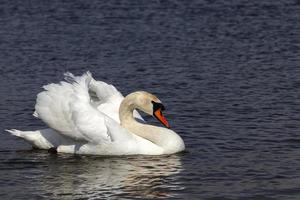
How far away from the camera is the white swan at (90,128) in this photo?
14.3 meters

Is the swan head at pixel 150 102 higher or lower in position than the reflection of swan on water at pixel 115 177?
higher

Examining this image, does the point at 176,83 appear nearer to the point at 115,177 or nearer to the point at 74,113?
the point at 74,113

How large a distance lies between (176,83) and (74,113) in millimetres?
5640

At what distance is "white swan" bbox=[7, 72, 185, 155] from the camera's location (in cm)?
1428

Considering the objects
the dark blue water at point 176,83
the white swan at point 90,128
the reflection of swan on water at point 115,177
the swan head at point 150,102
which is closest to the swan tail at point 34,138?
the white swan at point 90,128

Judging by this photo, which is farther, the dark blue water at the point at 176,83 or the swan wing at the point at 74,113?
the swan wing at the point at 74,113

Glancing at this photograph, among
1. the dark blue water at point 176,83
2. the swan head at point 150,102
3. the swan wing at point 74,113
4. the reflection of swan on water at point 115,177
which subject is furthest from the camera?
the swan head at point 150,102

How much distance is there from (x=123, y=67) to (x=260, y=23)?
8.42 m

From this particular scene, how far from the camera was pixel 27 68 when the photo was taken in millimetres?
21531

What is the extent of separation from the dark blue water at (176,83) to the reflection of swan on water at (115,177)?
0.01 meters

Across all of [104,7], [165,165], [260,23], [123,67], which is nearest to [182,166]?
[165,165]

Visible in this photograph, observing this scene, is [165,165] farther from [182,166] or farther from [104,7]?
[104,7]

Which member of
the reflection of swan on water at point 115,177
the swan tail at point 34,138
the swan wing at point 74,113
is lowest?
the reflection of swan on water at point 115,177

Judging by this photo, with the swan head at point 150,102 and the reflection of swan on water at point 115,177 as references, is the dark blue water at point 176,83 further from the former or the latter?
the swan head at point 150,102
